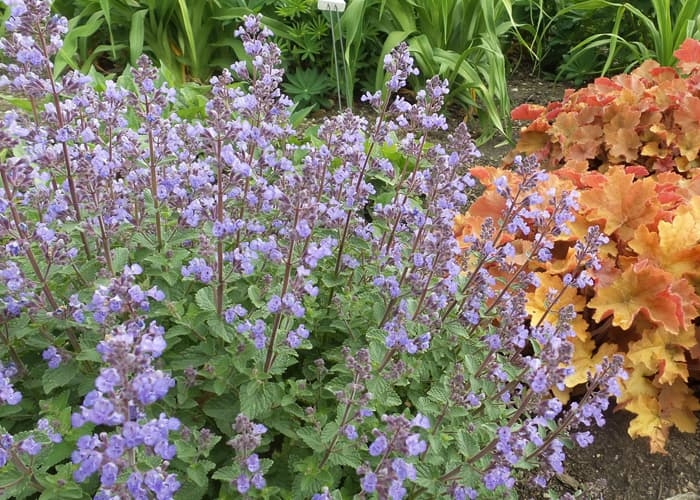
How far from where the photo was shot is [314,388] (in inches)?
93.5

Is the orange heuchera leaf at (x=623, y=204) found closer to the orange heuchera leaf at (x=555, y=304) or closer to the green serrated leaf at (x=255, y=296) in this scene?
the orange heuchera leaf at (x=555, y=304)

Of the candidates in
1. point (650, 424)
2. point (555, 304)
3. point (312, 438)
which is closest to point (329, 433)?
point (312, 438)

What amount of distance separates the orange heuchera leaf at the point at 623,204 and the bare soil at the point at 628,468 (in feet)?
3.16

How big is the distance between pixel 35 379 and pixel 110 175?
768 millimetres

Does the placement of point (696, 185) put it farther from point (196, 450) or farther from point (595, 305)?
point (196, 450)

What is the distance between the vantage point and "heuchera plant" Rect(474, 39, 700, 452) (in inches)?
120

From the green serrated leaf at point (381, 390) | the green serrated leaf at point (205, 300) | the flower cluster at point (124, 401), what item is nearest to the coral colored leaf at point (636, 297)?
the green serrated leaf at point (381, 390)

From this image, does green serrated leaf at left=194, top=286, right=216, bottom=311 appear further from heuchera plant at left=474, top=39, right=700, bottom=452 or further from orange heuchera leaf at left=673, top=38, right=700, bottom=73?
orange heuchera leaf at left=673, top=38, right=700, bottom=73

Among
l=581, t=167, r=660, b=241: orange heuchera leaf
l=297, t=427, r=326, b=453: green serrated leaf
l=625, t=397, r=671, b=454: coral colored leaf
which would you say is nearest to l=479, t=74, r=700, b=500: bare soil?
l=625, t=397, r=671, b=454: coral colored leaf

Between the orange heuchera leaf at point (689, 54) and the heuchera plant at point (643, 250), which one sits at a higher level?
the orange heuchera leaf at point (689, 54)

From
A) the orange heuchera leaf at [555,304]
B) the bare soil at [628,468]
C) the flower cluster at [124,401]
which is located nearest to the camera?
the flower cluster at [124,401]

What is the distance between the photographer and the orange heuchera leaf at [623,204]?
3.39 meters

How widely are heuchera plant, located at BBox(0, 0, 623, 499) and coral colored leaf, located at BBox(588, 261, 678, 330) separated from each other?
52 centimetres

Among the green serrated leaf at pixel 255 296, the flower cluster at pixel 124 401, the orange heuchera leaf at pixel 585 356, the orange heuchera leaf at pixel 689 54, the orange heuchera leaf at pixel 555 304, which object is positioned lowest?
the orange heuchera leaf at pixel 585 356
